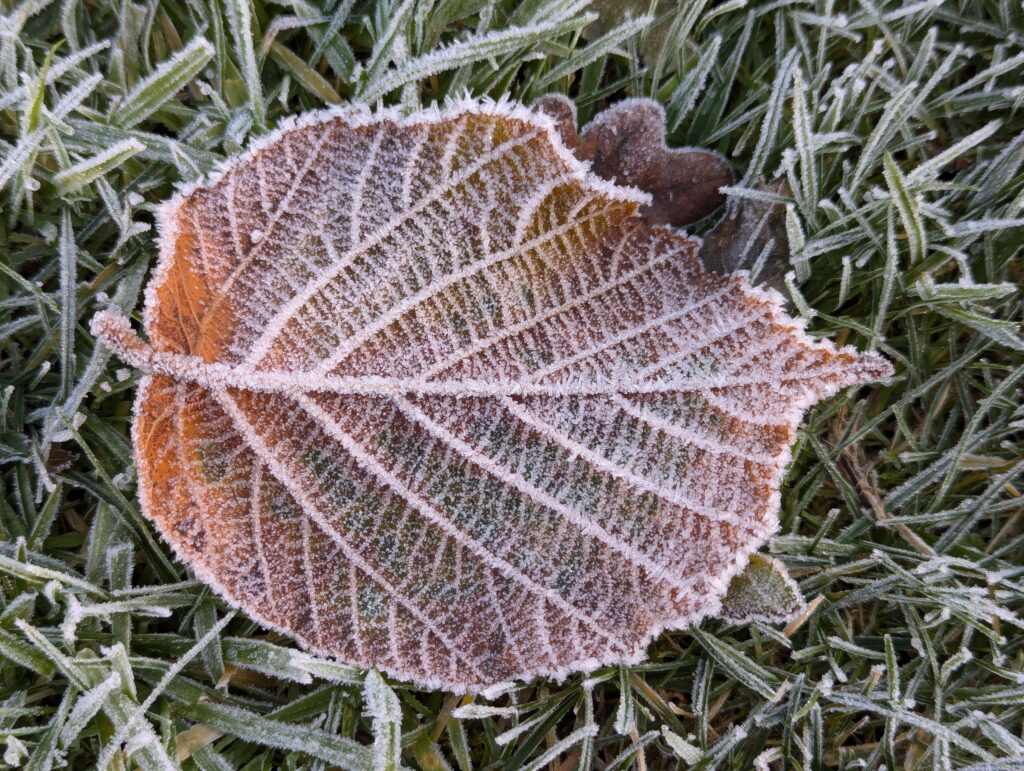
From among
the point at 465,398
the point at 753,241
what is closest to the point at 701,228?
the point at 753,241

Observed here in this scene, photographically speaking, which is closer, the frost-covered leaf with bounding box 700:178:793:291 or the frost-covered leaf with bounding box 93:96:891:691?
the frost-covered leaf with bounding box 93:96:891:691

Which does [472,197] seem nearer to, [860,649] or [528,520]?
[528,520]

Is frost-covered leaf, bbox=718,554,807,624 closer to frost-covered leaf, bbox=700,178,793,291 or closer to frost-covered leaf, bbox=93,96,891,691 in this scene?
frost-covered leaf, bbox=93,96,891,691

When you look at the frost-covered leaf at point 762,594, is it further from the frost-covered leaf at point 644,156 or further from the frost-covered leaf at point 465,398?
the frost-covered leaf at point 644,156

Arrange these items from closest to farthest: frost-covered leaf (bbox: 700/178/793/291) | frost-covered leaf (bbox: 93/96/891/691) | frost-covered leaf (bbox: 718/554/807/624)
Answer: frost-covered leaf (bbox: 93/96/891/691)
frost-covered leaf (bbox: 718/554/807/624)
frost-covered leaf (bbox: 700/178/793/291)

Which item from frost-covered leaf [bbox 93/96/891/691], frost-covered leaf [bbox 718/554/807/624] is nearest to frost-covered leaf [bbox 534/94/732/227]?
frost-covered leaf [bbox 93/96/891/691]

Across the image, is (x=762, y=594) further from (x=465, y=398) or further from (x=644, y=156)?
(x=644, y=156)
